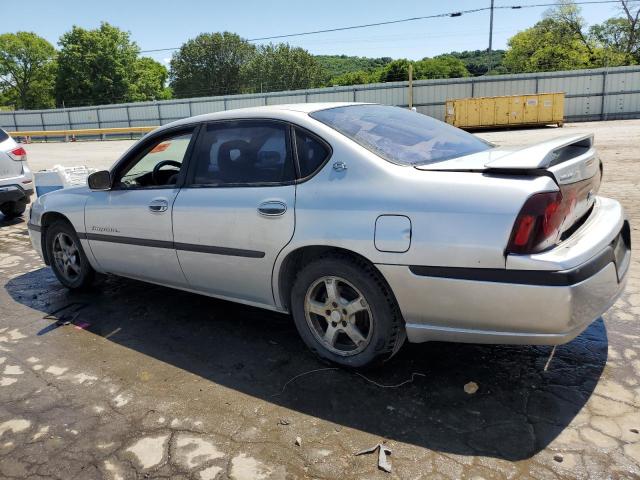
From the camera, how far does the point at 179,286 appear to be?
3930 millimetres

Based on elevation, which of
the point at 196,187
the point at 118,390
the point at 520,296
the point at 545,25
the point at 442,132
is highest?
the point at 545,25

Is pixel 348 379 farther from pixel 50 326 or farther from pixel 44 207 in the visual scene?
pixel 44 207

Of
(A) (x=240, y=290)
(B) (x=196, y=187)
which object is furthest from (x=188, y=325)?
(B) (x=196, y=187)

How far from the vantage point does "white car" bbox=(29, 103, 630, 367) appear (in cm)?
246

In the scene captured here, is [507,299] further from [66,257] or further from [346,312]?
[66,257]

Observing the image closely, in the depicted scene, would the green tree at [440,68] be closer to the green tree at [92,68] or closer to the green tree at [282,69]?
the green tree at [282,69]

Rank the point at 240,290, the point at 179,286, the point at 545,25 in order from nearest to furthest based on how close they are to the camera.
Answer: the point at 240,290, the point at 179,286, the point at 545,25

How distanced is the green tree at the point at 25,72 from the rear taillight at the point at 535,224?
85328 millimetres

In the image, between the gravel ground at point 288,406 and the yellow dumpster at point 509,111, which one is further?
the yellow dumpster at point 509,111

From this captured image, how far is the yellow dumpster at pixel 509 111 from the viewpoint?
26.6 metres

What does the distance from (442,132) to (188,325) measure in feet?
7.75

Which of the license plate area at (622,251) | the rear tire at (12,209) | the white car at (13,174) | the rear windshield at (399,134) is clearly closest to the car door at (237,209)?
the rear windshield at (399,134)

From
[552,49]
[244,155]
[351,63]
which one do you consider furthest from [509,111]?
[351,63]

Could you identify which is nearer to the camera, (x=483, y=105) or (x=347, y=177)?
(x=347, y=177)
